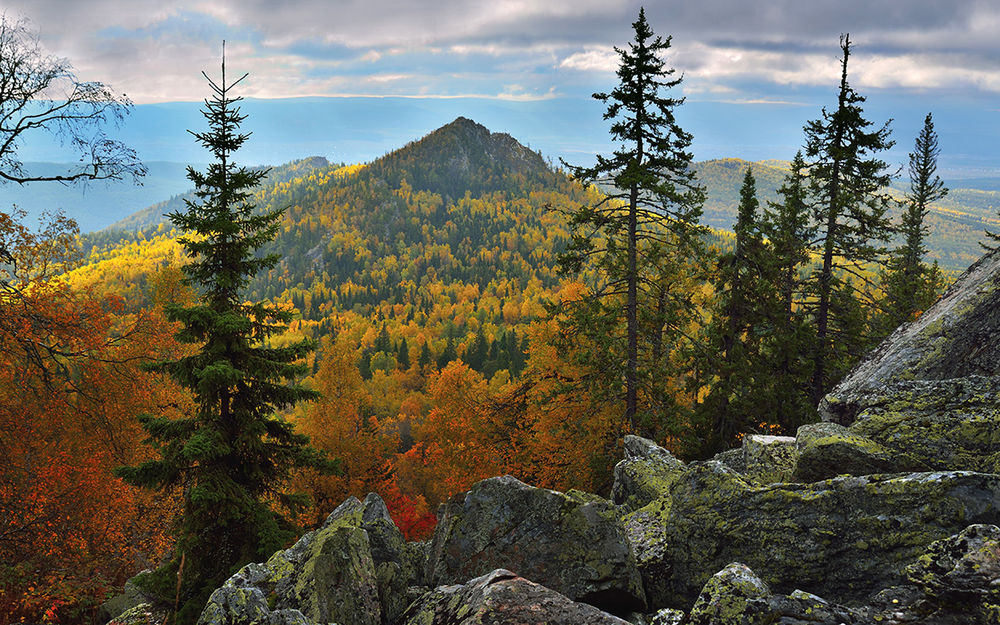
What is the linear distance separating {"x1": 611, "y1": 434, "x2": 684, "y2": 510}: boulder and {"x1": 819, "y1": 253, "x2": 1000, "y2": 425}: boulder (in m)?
3.80

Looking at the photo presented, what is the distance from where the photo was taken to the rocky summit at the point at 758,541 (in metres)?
5.25

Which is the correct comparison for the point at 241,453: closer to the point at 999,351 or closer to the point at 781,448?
the point at 781,448

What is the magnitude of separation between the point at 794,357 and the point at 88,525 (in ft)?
97.3

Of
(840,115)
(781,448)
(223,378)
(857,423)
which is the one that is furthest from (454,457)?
(840,115)

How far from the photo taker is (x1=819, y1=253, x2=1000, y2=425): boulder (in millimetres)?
10312

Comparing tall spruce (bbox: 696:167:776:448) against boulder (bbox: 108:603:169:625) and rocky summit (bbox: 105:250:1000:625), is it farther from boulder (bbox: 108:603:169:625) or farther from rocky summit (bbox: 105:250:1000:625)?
boulder (bbox: 108:603:169:625)

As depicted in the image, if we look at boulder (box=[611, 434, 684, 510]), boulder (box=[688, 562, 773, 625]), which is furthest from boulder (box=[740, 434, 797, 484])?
boulder (box=[688, 562, 773, 625])

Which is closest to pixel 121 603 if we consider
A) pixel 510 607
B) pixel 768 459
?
pixel 510 607

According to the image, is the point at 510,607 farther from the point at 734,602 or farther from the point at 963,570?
the point at 963,570

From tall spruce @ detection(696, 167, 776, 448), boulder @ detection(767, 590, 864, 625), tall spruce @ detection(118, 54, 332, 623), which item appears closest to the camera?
boulder @ detection(767, 590, 864, 625)

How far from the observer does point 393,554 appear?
34.2 ft

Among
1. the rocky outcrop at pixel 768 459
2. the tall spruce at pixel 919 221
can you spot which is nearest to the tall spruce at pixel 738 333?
the rocky outcrop at pixel 768 459

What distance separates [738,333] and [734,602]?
898 inches

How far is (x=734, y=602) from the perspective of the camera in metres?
5.17
